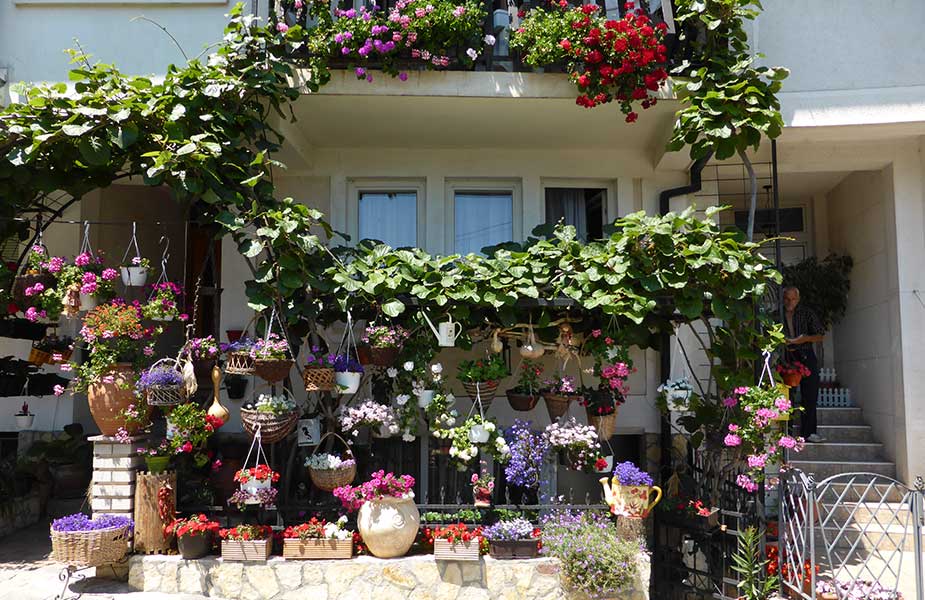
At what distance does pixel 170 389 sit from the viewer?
5477 mm

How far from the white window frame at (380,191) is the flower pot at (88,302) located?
2.51m

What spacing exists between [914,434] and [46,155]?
7964 mm

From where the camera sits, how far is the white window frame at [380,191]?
24.7 feet

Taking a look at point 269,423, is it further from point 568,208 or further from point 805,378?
point 805,378

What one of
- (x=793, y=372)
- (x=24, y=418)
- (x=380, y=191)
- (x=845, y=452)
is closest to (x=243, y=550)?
(x=24, y=418)

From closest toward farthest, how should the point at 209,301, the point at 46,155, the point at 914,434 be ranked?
the point at 46,155, the point at 914,434, the point at 209,301

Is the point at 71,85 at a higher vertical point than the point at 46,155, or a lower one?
higher

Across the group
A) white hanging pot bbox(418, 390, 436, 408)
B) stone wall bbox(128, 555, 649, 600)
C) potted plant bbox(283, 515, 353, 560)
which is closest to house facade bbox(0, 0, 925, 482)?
white hanging pot bbox(418, 390, 436, 408)

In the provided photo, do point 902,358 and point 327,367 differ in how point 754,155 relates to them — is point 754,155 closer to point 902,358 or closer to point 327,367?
point 902,358

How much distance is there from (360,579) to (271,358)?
1.76 meters

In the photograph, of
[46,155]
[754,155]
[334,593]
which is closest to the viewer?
[334,593]

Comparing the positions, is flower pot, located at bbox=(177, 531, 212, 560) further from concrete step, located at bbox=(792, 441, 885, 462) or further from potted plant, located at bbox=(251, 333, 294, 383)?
concrete step, located at bbox=(792, 441, 885, 462)

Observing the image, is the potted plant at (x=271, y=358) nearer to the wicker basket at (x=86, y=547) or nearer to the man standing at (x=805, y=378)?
the wicker basket at (x=86, y=547)

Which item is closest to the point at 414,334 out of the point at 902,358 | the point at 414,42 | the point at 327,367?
the point at 327,367
